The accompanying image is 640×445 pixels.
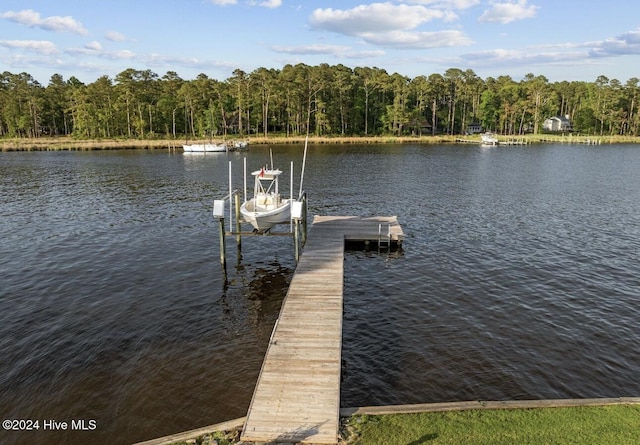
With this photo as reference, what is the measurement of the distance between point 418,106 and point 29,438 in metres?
134

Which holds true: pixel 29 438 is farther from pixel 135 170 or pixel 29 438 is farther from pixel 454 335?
pixel 135 170

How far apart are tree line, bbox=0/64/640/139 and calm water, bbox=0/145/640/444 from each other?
73811 mm

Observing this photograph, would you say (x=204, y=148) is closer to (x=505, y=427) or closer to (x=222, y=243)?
(x=222, y=243)

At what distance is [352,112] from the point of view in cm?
12588

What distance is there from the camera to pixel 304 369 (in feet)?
39.9

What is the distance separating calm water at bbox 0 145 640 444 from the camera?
13.7m

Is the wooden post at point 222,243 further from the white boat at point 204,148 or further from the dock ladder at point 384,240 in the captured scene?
the white boat at point 204,148

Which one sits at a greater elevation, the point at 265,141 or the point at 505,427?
the point at 265,141

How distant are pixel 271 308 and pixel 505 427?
1204 cm

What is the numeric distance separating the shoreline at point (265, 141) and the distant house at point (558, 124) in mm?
31387

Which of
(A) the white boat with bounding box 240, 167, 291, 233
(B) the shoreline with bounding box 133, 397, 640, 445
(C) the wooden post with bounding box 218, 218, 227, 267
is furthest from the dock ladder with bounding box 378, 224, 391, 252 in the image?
(B) the shoreline with bounding box 133, 397, 640, 445

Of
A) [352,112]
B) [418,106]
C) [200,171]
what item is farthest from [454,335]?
[418,106]

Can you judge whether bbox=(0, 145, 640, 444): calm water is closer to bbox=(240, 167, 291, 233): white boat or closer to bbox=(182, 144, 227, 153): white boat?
bbox=(240, 167, 291, 233): white boat

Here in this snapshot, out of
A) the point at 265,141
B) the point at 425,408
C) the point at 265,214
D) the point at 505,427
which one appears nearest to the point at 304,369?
the point at 425,408
